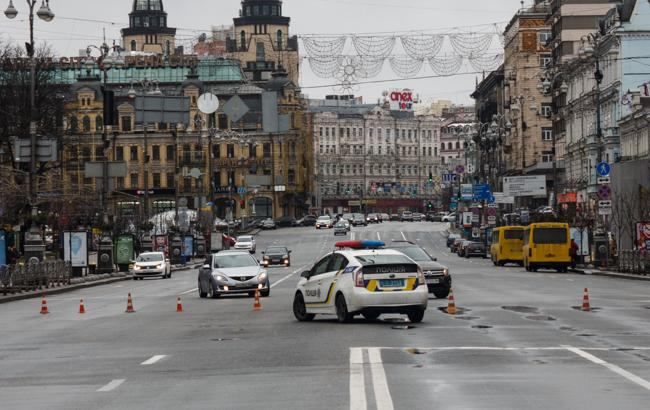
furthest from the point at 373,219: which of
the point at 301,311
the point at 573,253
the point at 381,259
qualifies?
the point at 381,259

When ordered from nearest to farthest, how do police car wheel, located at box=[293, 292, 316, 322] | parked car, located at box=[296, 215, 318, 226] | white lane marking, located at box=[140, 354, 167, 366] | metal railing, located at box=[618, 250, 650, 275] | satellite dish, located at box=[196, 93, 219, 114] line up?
white lane marking, located at box=[140, 354, 167, 366] → police car wheel, located at box=[293, 292, 316, 322] → metal railing, located at box=[618, 250, 650, 275] → satellite dish, located at box=[196, 93, 219, 114] → parked car, located at box=[296, 215, 318, 226]

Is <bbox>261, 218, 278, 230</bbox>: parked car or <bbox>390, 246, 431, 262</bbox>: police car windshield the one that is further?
<bbox>261, 218, 278, 230</bbox>: parked car

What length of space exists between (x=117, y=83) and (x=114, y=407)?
163m

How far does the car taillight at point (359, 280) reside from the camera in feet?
89.2

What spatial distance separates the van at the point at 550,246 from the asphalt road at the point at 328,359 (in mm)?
32013

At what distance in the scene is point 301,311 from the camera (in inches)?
1164

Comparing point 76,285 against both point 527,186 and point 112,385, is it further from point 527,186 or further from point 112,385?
point 527,186

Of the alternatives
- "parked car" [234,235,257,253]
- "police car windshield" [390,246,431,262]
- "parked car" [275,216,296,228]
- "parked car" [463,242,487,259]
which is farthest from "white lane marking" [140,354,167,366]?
"parked car" [275,216,296,228]

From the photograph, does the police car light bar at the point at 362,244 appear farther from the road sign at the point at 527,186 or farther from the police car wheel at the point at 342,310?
the road sign at the point at 527,186

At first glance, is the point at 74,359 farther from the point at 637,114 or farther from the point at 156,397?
the point at 637,114

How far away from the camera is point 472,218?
132250 mm

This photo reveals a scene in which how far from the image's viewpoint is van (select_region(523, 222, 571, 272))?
227 feet

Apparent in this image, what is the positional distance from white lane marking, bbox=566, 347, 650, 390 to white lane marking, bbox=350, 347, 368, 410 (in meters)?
3.03

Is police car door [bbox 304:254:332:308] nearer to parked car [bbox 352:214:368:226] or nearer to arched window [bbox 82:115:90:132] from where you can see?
arched window [bbox 82:115:90:132]
